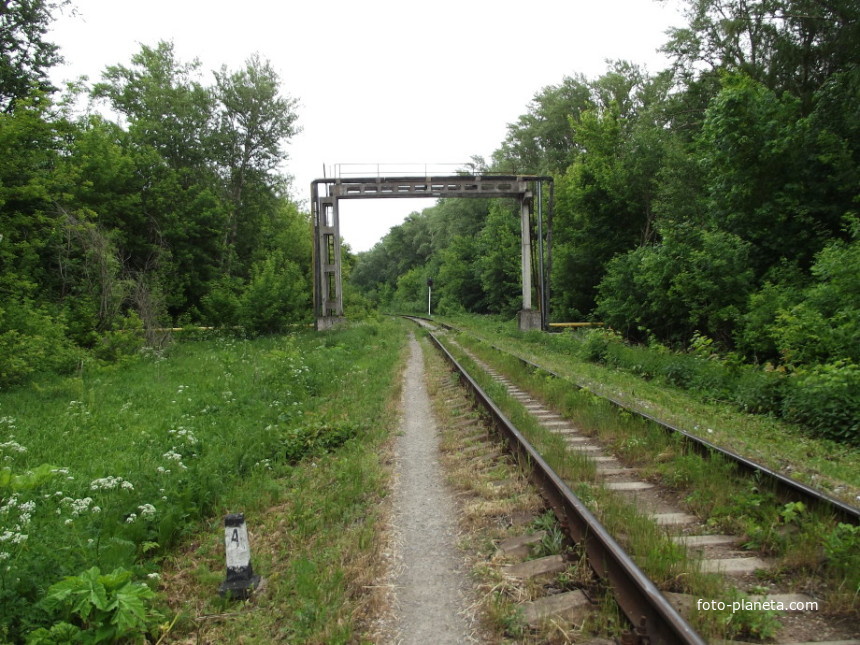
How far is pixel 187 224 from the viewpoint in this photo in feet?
84.8

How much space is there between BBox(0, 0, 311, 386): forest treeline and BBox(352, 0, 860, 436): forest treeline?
1438cm

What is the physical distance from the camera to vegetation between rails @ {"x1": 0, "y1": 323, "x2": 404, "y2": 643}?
11.0 feet

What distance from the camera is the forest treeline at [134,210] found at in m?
13.8

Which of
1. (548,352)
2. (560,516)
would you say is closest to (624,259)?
(548,352)

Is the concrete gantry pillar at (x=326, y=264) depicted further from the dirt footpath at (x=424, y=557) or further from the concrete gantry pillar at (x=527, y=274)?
the dirt footpath at (x=424, y=557)

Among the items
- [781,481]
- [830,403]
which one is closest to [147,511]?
[781,481]

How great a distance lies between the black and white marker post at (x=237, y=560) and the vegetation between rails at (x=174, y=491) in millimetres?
160

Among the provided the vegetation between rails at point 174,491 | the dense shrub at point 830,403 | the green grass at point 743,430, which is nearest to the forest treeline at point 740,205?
the dense shrub at point 830,403

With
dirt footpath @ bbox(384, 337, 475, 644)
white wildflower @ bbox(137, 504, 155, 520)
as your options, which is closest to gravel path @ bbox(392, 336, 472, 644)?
dirt footpath @ bbox(384, 337, 475, 644)

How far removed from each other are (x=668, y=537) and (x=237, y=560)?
3134 mm

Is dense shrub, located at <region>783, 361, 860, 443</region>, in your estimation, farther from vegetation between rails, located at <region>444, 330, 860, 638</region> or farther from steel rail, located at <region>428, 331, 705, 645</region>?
steel rail, located at <region>428, 331, 705, 645</region>

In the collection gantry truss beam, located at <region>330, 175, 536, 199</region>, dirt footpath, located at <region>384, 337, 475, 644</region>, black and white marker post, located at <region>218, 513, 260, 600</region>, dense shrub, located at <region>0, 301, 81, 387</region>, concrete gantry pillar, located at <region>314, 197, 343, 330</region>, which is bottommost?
dirt footpath, located at <region>384, 337, 475, 644</region>

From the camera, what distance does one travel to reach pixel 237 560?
12.5 feet

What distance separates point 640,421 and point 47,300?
16.9 meters
